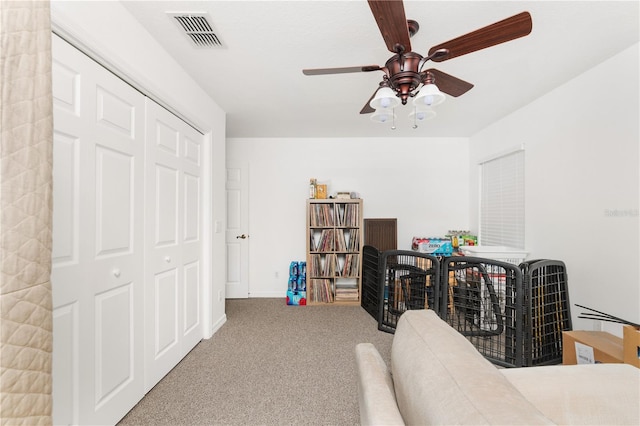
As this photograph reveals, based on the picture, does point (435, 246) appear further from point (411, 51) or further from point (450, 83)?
point (411, 51)

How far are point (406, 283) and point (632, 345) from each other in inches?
59.7

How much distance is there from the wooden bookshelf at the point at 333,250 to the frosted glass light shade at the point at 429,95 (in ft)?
8.02

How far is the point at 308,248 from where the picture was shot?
3973 millimetres

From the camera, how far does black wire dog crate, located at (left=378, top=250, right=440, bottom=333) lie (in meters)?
2.64

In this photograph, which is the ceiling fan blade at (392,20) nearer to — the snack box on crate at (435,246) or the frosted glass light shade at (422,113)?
the frosted glass light shade at (422,113)

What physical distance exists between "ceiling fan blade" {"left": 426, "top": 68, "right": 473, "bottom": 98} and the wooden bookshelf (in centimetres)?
223

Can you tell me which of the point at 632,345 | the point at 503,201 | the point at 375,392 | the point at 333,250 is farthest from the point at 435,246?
the point at 375,392

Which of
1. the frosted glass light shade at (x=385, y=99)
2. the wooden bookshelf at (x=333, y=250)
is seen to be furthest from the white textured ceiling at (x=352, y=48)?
→ the wooden bookshelf at (x=333, y=250)

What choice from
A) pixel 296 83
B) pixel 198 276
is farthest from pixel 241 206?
pixel 296 83

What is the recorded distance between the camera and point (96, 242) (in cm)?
154

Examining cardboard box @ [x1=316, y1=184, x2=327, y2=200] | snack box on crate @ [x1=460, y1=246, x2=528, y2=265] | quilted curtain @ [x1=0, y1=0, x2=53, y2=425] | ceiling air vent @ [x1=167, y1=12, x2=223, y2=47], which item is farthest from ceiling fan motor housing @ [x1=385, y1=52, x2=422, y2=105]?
cardboard box @ [x1=316, y1=184, x2=327, y2=200]

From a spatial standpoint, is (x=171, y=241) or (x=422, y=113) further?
(x=171, y=241)

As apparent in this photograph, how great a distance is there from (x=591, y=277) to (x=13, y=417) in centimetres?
328

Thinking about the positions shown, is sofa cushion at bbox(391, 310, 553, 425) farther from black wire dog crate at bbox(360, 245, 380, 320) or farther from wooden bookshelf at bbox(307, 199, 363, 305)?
wooden bookshelf at bbox(307, 199, 363, 305)
